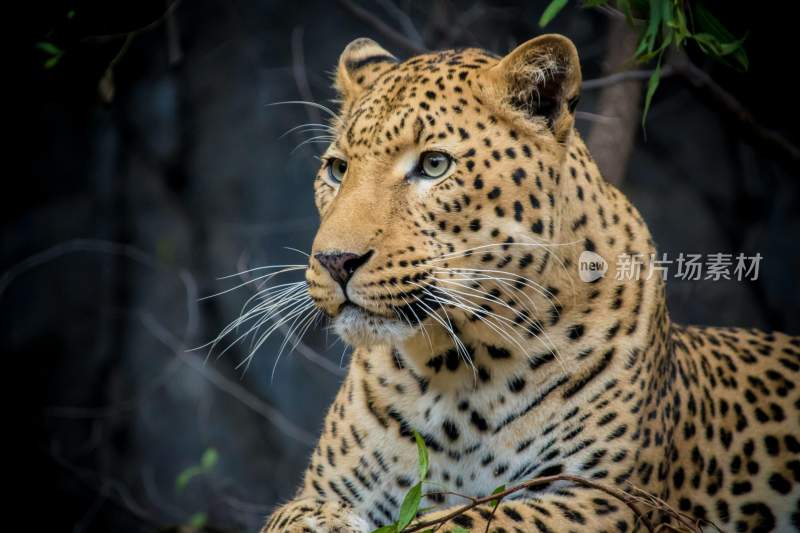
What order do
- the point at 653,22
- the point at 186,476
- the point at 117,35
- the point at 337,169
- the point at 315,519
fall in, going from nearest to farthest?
the point at 653,22, the point at 315,519, the point at 337,169, the point at 117,35, the point at 186,476

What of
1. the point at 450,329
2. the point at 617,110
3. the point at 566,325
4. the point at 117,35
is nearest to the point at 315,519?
the point at 450,329

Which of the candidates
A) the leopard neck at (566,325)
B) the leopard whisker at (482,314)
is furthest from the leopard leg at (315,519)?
the leopard whisker at (482,314)

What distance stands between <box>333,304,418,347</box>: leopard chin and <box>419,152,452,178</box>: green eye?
533 millimetres

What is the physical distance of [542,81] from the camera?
3.35m

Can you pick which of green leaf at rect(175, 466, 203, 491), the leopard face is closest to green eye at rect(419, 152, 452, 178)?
the leopard face

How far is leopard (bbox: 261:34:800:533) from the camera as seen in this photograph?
3.20 meters

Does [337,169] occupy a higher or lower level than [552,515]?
higher

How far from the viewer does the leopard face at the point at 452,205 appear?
3.13m

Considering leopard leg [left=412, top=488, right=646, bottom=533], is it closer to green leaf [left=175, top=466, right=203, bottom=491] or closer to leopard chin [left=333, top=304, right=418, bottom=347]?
leopard chin [left=333, top=304, right=418, bottom=347]

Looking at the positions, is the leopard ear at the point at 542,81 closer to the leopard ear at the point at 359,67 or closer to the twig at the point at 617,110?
the leopard ear at the point at 359,67

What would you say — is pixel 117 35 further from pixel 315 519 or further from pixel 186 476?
pixel 315 519

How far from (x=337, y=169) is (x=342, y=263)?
70cm

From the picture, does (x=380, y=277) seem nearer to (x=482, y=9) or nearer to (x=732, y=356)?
(x=732, y=356)

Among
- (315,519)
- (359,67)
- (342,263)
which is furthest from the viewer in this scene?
(359,67)
